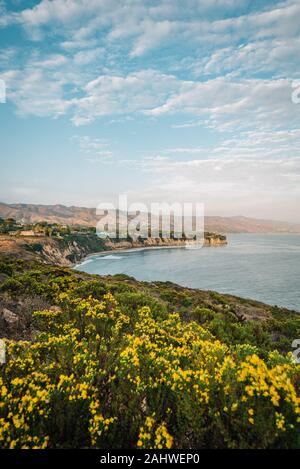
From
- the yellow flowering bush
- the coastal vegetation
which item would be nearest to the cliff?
the coastal vegetation

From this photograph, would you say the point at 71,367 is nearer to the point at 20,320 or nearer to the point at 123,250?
the point at 20,320

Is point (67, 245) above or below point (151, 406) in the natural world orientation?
below

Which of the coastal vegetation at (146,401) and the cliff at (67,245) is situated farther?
the cliff at (67,245)

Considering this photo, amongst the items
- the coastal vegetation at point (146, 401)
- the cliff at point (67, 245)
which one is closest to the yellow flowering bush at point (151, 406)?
the coastal vegetation at point (146, 401)

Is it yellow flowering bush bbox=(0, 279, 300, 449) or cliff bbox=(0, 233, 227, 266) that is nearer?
yellow flowering bush bbox=(0, 279, 300, 449)

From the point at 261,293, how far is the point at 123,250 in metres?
101

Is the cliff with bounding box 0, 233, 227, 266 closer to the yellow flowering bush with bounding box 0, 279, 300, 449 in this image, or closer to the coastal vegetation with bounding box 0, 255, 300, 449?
the coastal vegetation with bounding box 0, 255, 300, 449

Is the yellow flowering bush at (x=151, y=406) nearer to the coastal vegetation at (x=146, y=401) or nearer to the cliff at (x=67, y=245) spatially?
the coastal vegetation at (x=146, y=401)

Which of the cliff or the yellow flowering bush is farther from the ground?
the yellow flowering bush

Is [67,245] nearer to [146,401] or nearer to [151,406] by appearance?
[146,401]

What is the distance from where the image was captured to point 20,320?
7.63 meters

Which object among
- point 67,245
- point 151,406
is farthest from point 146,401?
point 67,245

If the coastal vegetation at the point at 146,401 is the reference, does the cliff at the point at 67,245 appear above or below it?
below

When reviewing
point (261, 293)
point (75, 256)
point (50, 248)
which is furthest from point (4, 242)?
point (261, 293)
